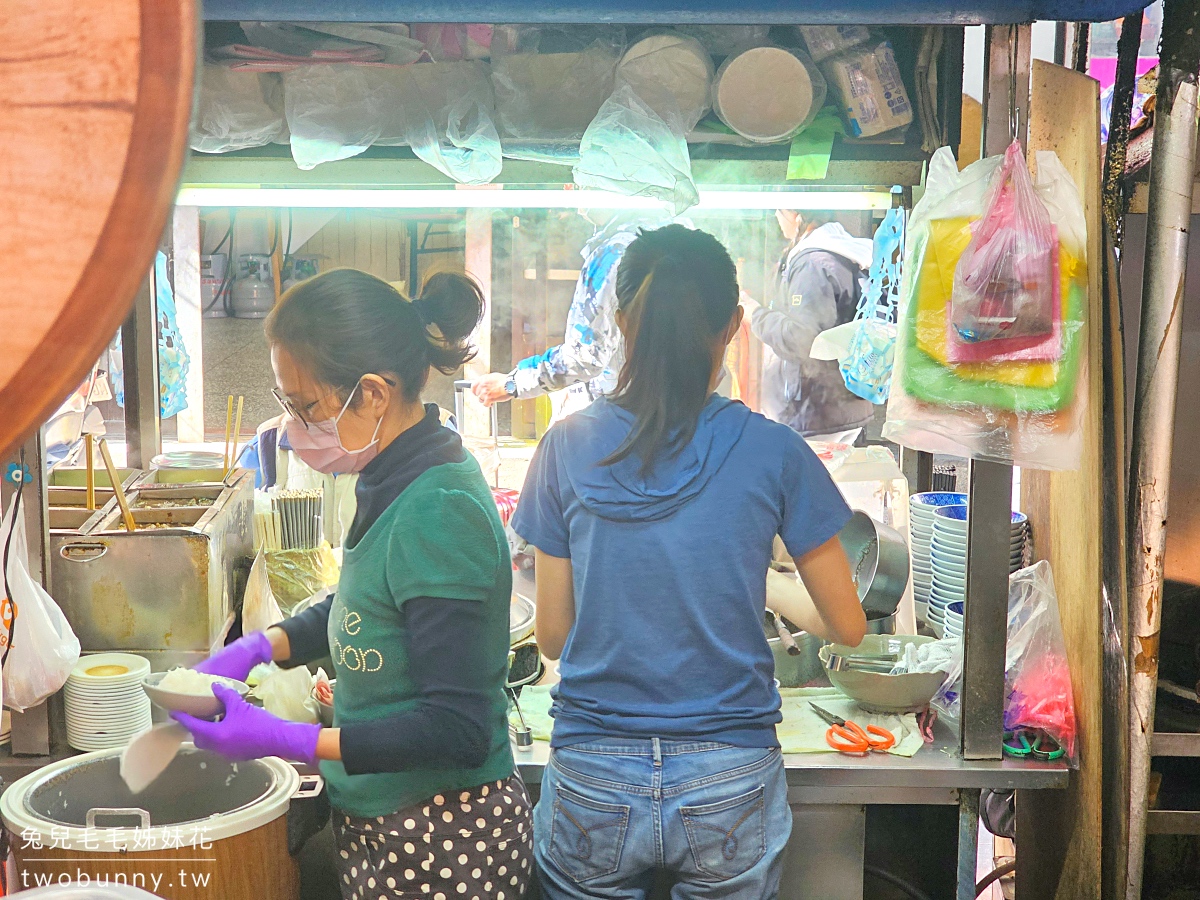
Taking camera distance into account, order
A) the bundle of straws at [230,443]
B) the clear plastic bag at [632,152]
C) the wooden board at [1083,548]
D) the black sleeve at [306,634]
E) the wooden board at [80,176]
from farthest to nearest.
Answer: the bundle of straws at [230,443]
the clear plastic bag at [632,152]
the wooden board at [1083,548]
the black sleeve at [306,634]
the wooden board at [80,176]

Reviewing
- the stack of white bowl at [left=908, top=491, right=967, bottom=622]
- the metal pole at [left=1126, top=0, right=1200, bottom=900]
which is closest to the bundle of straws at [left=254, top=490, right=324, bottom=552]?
the stack of white bowl at [left=908, top=491, right=967, bottom=622]

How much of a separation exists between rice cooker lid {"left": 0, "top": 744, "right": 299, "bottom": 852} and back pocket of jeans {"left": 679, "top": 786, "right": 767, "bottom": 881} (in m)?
0.70

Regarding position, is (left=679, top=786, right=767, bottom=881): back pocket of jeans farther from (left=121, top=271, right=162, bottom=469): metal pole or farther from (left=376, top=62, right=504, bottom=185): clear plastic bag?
(left=121, top=271, right=162, bottom=469): metal pole

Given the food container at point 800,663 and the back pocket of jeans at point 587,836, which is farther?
the food container at point 800,663

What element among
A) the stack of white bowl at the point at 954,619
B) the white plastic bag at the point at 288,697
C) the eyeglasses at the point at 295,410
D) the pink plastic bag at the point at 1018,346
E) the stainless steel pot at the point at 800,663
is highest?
the pink plastic bag at the point at 1018,346

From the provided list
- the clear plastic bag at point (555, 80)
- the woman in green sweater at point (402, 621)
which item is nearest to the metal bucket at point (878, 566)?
the woman in green sweater at point (402, 621)

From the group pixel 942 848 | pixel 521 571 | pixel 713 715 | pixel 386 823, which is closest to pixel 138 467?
→ pixel 521 571

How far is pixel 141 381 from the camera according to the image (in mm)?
3240

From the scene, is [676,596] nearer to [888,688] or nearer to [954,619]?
[888,688]

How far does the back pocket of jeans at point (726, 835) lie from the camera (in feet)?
5.62

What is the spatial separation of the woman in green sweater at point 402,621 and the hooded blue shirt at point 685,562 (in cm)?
19

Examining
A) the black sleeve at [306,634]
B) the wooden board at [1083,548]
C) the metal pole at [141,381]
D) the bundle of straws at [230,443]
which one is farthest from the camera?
the metal pole at [141,381]

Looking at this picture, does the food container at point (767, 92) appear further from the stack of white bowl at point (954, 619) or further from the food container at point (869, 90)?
the stack of white bowl at point (954, 619)

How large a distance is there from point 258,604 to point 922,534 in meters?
1.78
